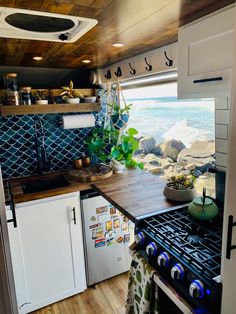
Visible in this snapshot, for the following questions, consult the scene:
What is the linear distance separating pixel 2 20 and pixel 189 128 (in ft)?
4.97

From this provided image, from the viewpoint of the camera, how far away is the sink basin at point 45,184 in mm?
2404

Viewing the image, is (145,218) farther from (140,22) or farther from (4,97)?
(4,97)

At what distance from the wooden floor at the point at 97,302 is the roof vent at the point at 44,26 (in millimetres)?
2098

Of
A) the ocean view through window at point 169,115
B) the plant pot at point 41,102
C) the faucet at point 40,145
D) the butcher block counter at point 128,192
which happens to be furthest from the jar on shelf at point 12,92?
the ocean view through window at point 169,115

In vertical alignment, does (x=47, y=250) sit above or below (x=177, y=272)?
below

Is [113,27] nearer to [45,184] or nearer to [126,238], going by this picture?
[45,184]

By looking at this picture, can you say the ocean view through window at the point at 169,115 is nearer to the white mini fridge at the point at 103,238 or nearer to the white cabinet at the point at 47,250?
the white mini fridge at the point at 103,238

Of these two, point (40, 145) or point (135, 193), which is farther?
point (40, 145)

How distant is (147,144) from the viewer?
2.65m

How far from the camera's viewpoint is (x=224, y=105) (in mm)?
1550

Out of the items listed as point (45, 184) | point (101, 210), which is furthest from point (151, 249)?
point (45, 184)

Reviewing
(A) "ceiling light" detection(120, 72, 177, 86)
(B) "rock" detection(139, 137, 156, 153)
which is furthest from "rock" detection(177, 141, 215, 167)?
(A) "ceiling light" detection(120, 72, 177, 86)

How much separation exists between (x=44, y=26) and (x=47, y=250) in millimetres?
1667

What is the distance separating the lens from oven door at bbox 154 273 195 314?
1.11 meters
